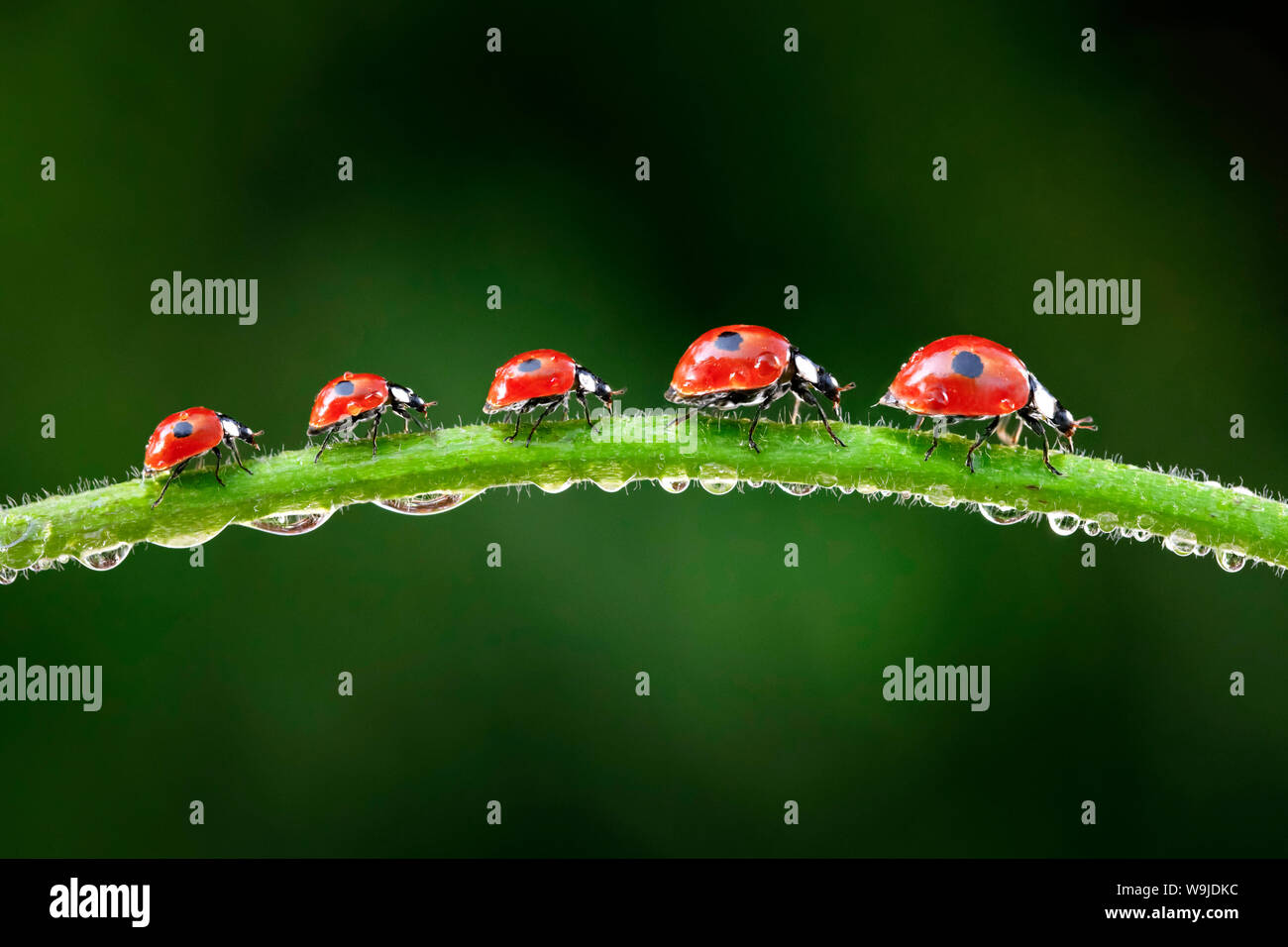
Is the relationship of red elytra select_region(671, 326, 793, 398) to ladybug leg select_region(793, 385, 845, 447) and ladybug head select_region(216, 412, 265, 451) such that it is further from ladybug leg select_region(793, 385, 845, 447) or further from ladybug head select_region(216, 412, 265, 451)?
ladybug head select_region(216, 412, 265, 451)

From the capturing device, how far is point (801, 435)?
7.07 ft

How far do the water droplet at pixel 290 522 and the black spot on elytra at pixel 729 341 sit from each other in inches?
37.1

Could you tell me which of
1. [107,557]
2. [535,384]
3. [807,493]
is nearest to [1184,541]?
[807,493]

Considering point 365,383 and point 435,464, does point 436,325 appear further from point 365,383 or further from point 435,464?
point 435,464

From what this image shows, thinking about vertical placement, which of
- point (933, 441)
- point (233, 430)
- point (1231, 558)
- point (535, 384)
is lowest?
point (1231, 558)

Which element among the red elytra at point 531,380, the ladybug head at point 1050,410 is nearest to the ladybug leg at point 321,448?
the red elytra at point 531,380

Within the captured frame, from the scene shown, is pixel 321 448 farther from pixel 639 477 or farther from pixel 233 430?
pixel 639 477

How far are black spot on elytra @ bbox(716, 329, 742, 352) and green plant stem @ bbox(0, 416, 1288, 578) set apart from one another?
1.11 feet

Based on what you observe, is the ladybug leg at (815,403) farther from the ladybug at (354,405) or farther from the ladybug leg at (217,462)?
the ladybug leg at (217,462)

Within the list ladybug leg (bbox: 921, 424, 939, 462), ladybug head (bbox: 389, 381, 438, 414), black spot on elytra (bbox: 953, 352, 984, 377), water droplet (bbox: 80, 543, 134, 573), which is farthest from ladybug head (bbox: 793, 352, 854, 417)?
water droplet (bbox: 80, 543, 134, 573)

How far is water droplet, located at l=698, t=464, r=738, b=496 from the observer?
6.57ft

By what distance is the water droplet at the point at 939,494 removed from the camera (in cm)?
204

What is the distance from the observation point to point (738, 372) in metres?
2.42

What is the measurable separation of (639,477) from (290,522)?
2.44 feet
